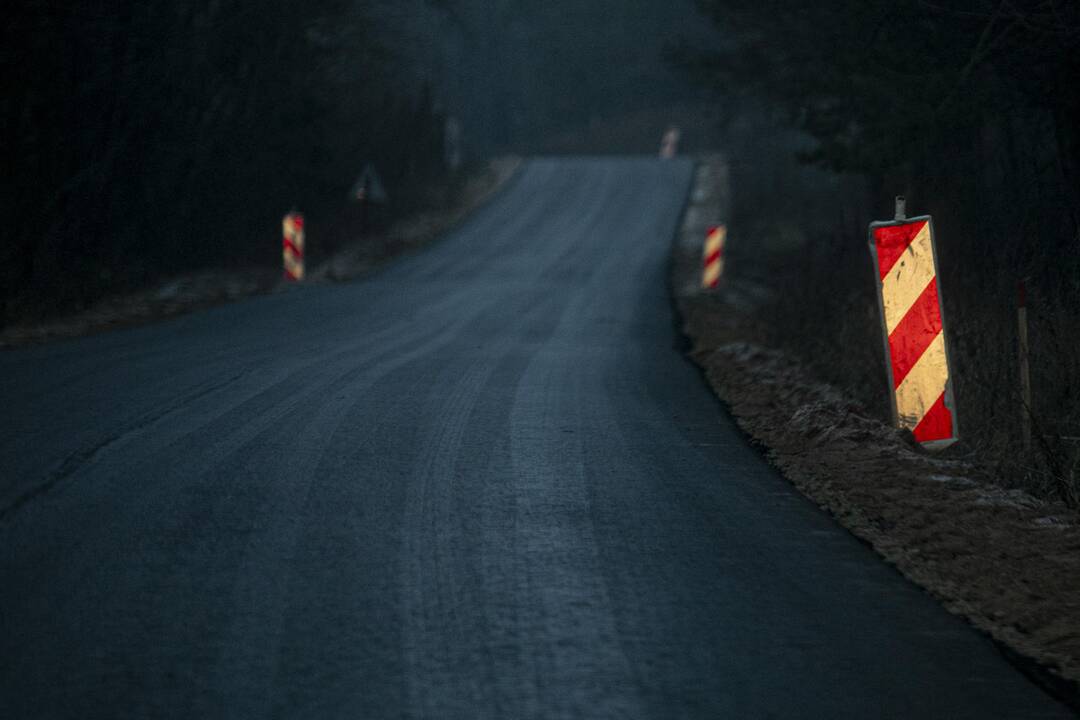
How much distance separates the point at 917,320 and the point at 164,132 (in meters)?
18.0

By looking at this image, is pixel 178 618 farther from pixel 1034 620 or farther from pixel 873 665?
pixel 1034 620

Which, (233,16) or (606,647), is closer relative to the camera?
(606,647)

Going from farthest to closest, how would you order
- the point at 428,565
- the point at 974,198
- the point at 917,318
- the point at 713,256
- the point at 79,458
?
the point at 713,256
the point at 974,198
the point at 917,318
the point at 79,458
the point at 428,565

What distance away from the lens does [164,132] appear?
72.9 ft

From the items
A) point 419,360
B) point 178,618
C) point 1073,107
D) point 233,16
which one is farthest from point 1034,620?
point 233,16

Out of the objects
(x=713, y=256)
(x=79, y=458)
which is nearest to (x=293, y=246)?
(x=713, y=256)

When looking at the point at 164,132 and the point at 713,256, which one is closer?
the point at 713,256

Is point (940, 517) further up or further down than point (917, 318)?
further down

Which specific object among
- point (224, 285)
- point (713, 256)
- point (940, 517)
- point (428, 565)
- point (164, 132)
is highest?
point (164, 132)

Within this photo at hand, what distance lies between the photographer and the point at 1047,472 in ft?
21.4

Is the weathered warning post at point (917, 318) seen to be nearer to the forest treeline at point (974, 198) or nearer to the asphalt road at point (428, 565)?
the forest treeline at point (974, 198)

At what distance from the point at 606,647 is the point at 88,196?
61.6ft

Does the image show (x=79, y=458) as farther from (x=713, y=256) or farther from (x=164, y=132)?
(x=164, y=132)

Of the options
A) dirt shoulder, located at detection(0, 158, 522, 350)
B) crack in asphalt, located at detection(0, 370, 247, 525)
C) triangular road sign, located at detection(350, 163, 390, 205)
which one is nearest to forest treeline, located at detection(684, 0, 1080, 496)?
crack in asphalt, located at detection(0, 370, 247, 525)
